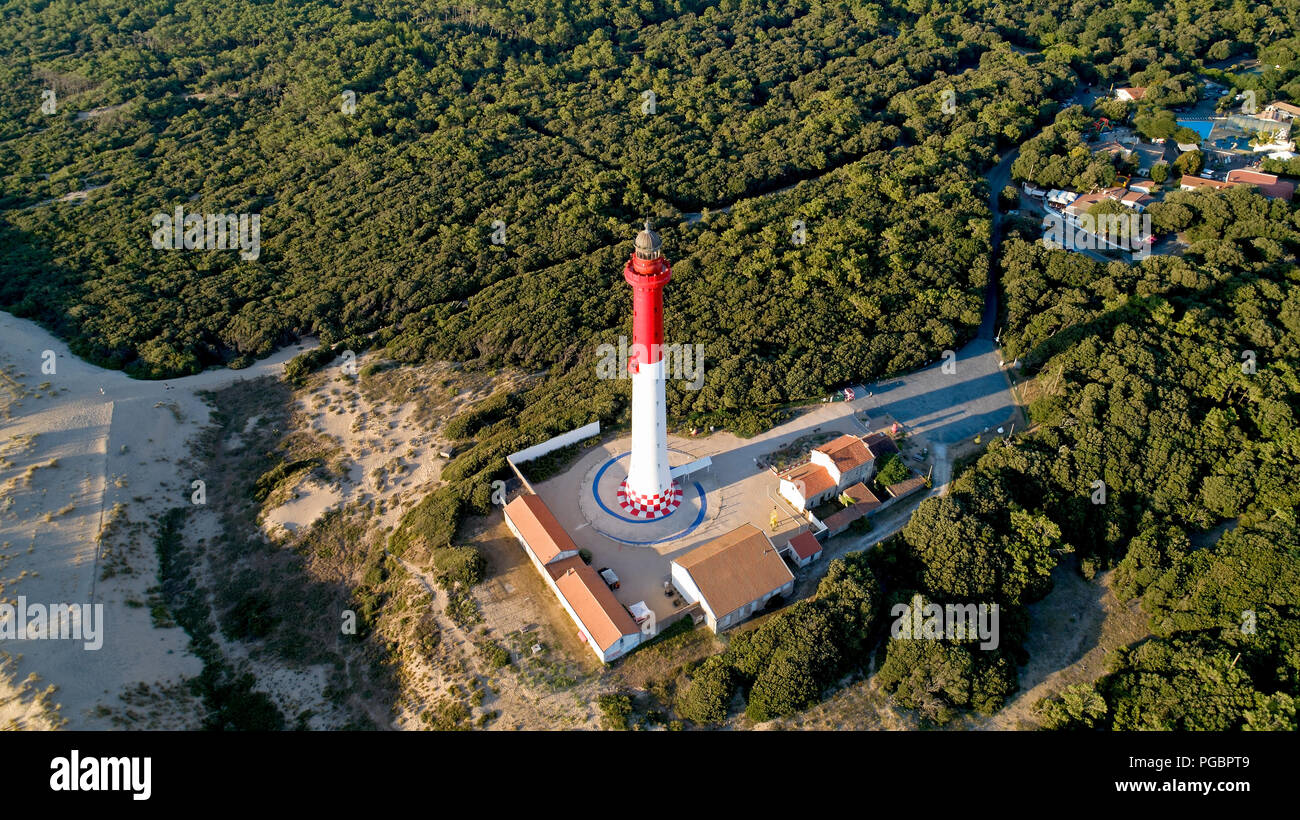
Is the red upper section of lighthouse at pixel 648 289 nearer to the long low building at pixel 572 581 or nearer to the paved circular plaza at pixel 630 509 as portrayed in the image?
the long low building at pixel 572 581

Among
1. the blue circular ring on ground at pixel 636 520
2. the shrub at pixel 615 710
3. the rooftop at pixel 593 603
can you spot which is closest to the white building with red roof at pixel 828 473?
the blue circular ring on ground at pixel 636 520

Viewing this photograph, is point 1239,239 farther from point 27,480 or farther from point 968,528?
point 27,480

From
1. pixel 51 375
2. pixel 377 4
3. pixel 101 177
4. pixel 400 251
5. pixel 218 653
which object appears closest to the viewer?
pixel 218 653

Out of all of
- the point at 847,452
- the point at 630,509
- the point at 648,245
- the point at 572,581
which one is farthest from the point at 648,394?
the point at 847,452

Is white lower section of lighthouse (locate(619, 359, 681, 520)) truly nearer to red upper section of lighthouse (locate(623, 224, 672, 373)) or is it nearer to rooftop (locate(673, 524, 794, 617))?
red upper section of lighthouse (locate(623, 224, 672, 373))

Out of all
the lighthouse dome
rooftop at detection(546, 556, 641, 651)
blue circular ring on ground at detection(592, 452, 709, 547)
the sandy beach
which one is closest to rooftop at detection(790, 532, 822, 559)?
blue circular ring on ground at detection(592, 452, 709, 547)

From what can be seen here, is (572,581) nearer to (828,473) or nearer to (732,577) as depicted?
(732,577)

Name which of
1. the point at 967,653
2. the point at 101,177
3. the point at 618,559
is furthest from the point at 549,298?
the point at 101,177
